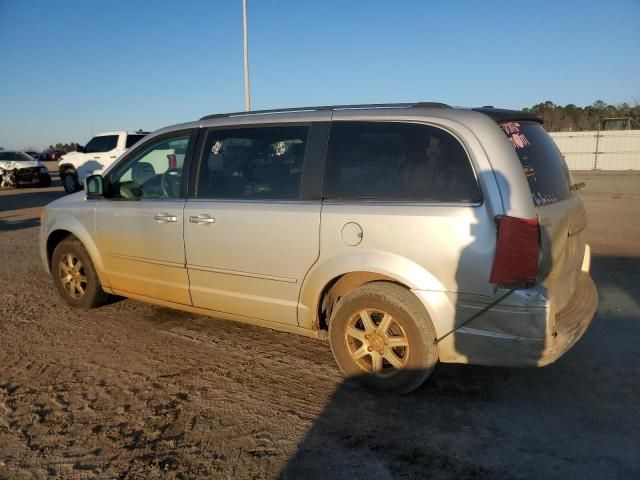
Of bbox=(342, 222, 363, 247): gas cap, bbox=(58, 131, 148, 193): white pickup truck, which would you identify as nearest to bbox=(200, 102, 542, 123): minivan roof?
bbox=(342, 222, 363, 247): gas cap

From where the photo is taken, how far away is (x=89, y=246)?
15.8 ft

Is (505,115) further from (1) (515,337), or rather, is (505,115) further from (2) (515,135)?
(1) (515,337)

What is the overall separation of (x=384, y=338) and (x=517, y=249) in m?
1.05

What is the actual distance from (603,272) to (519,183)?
425cm

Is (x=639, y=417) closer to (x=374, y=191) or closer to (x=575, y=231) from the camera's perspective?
(x=575, y=231)

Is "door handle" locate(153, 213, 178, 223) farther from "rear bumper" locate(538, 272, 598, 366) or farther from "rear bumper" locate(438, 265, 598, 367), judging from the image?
"rear bumper" locate(538, 272, 598, 366)

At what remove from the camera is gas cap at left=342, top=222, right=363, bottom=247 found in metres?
3.27

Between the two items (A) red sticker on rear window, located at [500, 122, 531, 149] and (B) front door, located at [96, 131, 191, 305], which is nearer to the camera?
(A) red sticker on rear window, located at [500, 122, 531, 149]

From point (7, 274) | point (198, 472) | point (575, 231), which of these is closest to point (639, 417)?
point (575, 231)

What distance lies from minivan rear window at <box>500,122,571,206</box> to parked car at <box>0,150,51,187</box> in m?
22.3

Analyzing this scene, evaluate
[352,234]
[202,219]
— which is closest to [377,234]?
[352,234]

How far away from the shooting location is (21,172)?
20812 millimetres

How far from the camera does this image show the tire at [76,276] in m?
4.93

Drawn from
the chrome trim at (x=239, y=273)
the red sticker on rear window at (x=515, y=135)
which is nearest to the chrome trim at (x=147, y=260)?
the chrome trim at (x=239, y=273)
